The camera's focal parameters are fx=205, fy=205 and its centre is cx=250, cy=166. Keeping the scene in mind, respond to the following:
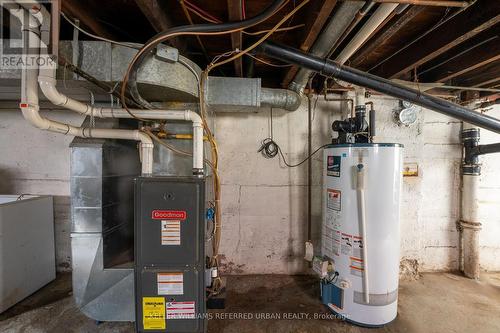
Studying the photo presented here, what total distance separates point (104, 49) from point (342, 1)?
141cm

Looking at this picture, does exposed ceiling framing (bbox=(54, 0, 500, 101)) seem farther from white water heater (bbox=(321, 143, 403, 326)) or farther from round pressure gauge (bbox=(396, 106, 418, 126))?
white water heater (bbox=(321, 143, 403, 326))

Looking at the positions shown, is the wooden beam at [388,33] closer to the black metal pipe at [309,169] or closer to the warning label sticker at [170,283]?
the black metal pipe at [309,169]

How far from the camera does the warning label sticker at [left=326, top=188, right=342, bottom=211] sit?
5.68 feet

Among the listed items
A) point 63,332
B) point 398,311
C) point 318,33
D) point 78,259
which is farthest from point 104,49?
point 398,311

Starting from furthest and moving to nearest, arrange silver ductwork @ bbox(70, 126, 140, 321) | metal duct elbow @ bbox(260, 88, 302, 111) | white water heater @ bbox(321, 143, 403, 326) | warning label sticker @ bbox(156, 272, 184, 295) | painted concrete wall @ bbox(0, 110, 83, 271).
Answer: painted concrete wall @ bbox(0, 110, 83, 271)
metal duct elbow @ bbox(260, 88, 302, 111)
white water heater @ bbox(321, 143, 403, 326)
silver ductwork @ bbox(70, 126, 140, 321)
warning label sticker @ bbox(156, 272, 184, 295)

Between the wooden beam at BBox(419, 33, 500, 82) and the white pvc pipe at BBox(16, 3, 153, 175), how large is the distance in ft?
8.43

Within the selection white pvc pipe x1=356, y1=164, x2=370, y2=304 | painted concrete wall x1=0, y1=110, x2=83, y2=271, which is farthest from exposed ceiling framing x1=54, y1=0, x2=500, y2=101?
painted concrete wall x1=0, y1=110, x2=83, y2=271

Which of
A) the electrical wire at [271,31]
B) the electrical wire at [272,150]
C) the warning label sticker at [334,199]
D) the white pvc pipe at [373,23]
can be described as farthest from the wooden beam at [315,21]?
the warning label sticker at [334,199]

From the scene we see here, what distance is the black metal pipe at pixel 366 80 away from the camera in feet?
4.55

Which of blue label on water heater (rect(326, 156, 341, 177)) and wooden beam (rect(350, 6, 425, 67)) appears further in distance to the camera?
blue label on water heater (rect(326, 156, 341, 177))

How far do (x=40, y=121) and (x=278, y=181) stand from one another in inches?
77.7

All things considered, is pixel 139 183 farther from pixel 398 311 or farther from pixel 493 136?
pixel 493 136

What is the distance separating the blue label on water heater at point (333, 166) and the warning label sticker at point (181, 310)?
4.67 ft

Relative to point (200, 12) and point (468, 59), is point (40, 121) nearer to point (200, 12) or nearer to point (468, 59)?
point (200, 12)
